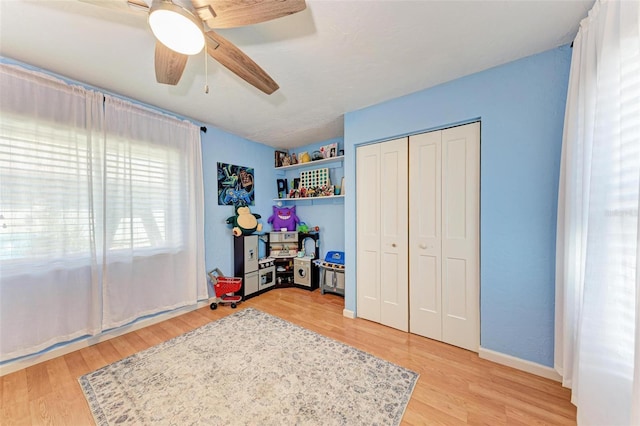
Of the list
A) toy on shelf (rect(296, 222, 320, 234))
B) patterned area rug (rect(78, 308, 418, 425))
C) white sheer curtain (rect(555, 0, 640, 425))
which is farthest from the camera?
toy on shelf (rect(296, 222, 320, 234))

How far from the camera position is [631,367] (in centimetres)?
92

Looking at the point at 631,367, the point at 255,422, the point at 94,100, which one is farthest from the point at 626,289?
the point at 94,100

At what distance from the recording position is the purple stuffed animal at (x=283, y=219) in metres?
3.80

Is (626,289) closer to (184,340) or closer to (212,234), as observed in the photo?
(184,340)

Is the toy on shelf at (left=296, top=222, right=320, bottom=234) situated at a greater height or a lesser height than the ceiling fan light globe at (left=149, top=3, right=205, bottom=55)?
lesser

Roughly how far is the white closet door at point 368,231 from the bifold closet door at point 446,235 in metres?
0.38

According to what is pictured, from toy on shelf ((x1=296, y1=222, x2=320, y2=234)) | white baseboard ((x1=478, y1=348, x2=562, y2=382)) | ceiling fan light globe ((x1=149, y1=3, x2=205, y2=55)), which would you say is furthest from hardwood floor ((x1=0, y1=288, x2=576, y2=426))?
ceiling fan light globe ((x1=149, y1=3, x2=205, y2=55))

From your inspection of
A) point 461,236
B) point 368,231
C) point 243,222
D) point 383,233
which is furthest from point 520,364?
point 243,222

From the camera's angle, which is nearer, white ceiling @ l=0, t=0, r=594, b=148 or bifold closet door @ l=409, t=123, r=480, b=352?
white ceiling @ l=0, t=0, r=594, b=148

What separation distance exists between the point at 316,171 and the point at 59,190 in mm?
2868

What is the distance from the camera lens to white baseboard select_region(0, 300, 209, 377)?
66.7 inches

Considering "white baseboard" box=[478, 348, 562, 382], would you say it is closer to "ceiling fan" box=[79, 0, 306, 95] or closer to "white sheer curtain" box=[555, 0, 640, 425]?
"white sheer curtain" box=[555, 0, 640, 425]

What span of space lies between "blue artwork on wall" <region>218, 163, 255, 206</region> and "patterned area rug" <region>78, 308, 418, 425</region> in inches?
73.1

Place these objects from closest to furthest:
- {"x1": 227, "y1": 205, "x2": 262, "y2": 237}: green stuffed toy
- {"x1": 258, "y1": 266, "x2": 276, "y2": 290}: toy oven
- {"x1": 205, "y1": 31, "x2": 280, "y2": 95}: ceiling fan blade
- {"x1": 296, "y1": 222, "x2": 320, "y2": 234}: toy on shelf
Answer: {"x1": 205, "y1": 31, "x2": 280, "y2": 95}: ceiling fan blade
{"x1": 227, "y1": 205, "x2": 262, "y2": 237}: green stuffed toy
{"x1": 258, "y1": 266, "x2": 276, "y2": 290}: toy oven
{"x1": 296, "y1": 222, "x2": 320, "y2": 234}: toy on shelf
